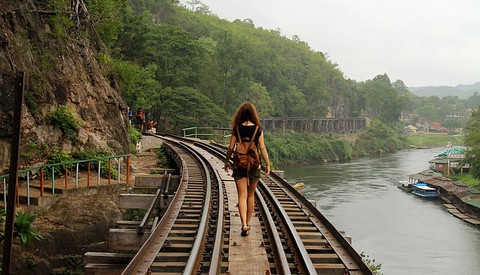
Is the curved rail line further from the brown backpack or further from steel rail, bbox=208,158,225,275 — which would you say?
the brown backpack

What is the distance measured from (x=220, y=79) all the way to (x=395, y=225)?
35.2 m

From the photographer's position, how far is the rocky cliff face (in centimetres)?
1247

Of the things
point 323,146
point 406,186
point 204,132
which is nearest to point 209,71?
point 204,132

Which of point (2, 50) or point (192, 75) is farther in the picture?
point (192, 75)

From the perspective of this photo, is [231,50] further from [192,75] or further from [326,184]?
[326,184]

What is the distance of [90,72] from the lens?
17.7 meters

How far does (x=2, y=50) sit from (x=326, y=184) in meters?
36.5

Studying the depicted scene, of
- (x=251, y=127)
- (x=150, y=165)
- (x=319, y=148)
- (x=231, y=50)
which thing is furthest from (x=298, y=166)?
(x=251, y=127)

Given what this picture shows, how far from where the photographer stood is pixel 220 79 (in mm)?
60875

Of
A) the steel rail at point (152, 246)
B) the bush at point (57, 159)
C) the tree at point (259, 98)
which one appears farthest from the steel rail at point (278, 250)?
the tree at point (259, 98)

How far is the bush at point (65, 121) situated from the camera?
14.2 meters

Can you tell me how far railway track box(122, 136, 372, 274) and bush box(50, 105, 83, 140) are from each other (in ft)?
18.9

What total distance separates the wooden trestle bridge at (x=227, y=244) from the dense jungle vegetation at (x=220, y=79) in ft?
44.9

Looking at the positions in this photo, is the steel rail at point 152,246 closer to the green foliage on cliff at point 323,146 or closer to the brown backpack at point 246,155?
the brown backpack at point 246,155
